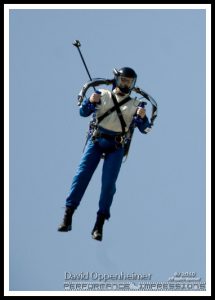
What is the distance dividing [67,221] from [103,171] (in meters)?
1.37

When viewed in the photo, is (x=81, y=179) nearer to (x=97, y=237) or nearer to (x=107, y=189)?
(x=107, y=189)

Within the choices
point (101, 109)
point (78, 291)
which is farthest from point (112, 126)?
point (78, 291)

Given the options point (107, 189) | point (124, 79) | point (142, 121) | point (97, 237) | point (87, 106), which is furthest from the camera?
point (142, 121)

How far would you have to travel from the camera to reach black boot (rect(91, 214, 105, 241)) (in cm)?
1672

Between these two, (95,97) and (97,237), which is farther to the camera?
(95,97)

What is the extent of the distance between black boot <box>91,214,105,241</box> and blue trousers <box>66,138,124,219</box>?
0.12 metres

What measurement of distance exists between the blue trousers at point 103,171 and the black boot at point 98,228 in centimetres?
12

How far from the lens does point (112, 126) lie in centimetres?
1727

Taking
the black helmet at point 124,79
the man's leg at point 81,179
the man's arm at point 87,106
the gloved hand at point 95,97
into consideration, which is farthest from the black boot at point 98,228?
the black helmet at point 124,79

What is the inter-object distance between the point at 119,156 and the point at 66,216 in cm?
177

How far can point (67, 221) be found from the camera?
16.8 meters

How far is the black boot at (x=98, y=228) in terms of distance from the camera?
16.7m

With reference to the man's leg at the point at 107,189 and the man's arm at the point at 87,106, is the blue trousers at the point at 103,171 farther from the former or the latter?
the man's arm at the point at 87,106

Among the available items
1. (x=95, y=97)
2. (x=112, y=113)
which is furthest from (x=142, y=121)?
(x=95, y=97)
